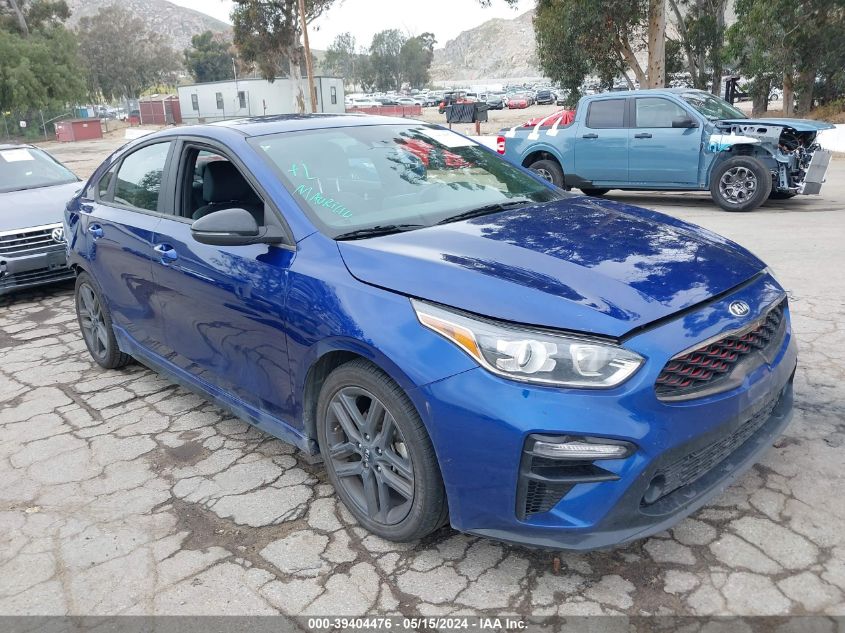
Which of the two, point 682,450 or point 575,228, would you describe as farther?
point 575,228

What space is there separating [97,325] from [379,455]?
3.08 metres

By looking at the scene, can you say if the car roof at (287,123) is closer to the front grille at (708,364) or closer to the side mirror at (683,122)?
the front grille at (708,364)

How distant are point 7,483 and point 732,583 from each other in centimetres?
341

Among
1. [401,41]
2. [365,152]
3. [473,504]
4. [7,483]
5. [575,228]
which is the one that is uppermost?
[401,41]

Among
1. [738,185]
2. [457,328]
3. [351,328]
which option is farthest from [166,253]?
[738,185]

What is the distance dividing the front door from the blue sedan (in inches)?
0.5

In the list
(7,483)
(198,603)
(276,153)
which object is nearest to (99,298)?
(7,483)

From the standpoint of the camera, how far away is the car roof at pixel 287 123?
360 centimetres

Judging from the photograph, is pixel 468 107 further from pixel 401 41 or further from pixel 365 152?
pixel 401 41

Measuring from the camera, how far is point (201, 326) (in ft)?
11.8

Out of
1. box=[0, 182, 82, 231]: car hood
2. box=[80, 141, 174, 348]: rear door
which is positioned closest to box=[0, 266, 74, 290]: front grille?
box=[0, 182, 82, 231]: car hood

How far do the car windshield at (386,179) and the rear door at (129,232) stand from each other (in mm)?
975

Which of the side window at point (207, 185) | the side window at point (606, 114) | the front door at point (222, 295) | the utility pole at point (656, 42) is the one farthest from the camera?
the utility pole at point (656, 42)

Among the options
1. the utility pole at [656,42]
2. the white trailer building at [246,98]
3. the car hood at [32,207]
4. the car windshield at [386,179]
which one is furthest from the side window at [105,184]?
the white trailer building at [246,98]
